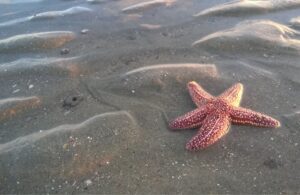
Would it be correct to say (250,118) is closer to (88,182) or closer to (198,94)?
(198,94)

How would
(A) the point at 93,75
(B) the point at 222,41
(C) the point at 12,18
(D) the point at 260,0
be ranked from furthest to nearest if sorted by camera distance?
(C) the point at 12,18 < (D) the point at 260,0 < (B) the point at 222,41 < (A) the point at 93,75

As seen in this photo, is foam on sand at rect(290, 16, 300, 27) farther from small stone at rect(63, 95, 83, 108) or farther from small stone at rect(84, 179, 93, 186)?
small stone at rect(84, 179, 93, 186)

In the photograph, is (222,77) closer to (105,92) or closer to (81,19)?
(105,92)

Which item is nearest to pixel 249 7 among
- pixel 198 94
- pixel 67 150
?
pixel 198 94

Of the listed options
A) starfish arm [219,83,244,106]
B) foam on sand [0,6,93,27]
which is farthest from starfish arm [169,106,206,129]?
foam on sand [0,6,93,27]

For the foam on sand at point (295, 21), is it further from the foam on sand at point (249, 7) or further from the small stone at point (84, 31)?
the small stone at point (84, 31)

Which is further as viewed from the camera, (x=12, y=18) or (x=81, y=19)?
(x=12, y=18)

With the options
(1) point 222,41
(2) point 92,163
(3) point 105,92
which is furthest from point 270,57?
(2) point 92,163
